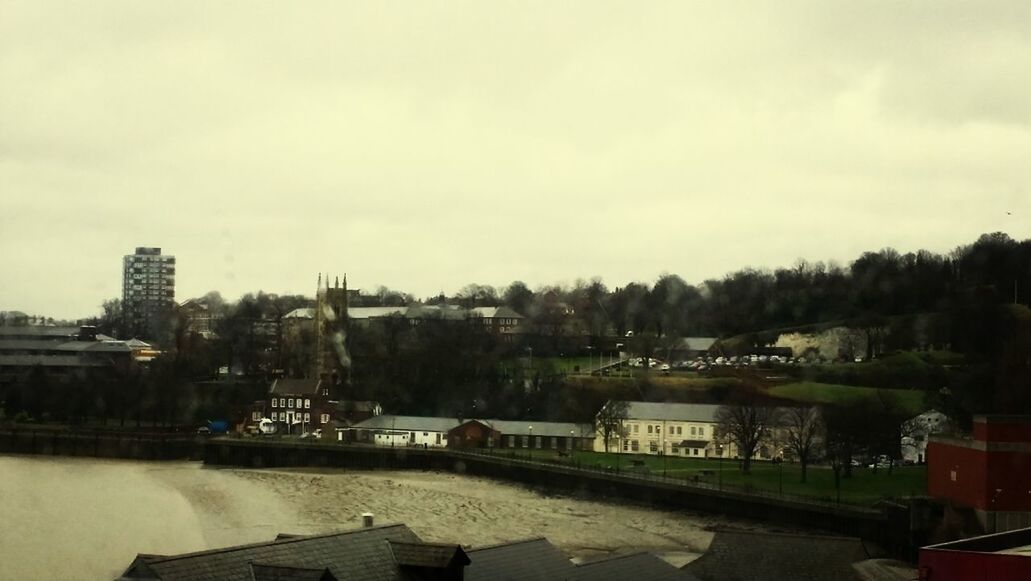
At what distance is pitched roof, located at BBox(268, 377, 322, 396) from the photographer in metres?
36.3

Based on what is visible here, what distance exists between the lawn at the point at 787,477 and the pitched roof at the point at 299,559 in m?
12.3

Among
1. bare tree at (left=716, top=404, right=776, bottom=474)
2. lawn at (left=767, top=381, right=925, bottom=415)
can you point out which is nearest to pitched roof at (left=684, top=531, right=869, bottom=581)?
bare tree at (left=716, top=404, right=776, bottom=474)

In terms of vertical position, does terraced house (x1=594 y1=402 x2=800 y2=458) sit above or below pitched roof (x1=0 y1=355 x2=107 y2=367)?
below

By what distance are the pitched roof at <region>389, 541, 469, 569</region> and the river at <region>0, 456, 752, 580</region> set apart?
18.9 ft

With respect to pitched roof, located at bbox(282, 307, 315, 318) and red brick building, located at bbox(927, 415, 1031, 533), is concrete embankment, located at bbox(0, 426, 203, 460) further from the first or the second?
red brick building, located at bbox(927, 415, 1031, 533)

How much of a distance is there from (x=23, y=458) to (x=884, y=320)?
25236 mm

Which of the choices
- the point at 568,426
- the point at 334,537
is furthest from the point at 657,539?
the point at 568,426

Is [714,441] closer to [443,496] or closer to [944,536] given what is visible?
[443,496]

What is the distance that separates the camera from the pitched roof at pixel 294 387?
3634 centimetres

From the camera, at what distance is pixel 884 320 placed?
124 feet

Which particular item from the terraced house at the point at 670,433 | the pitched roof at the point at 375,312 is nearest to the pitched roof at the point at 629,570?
the terraced house at the point at 670,433

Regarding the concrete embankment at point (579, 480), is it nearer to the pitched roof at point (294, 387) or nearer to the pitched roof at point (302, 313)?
the pitched roof at point (294, 387)

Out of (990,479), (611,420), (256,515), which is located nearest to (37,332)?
(611,420)

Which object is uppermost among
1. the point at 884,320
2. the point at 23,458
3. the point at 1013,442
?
the point at 884,320
